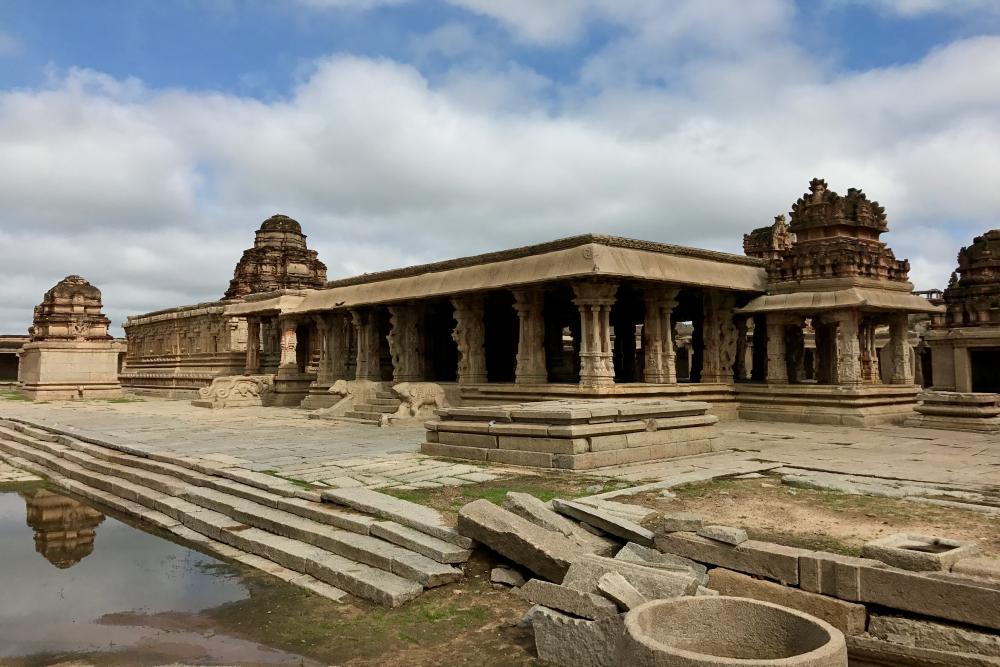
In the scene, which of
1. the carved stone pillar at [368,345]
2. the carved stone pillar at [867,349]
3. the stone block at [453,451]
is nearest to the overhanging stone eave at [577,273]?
→ the carved stone pillar at [368,345]

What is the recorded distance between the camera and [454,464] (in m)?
9.38

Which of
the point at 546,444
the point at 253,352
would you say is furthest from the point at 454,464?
the point at 253,352

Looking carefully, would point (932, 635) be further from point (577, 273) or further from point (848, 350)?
point (848, 350)

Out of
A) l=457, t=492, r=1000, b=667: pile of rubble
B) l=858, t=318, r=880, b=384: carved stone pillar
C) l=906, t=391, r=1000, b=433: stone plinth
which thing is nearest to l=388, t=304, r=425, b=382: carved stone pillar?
l=858, t=318, r=880, b=384: carved stone pillar

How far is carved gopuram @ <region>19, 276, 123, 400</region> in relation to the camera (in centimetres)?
2752

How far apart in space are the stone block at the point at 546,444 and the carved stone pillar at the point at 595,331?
490cm

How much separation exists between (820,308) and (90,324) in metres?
27.1

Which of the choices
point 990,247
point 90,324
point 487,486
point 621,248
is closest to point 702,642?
point 487,486

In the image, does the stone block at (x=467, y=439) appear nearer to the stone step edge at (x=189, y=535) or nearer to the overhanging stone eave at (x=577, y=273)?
the stone step edge at (x=189, y=535)

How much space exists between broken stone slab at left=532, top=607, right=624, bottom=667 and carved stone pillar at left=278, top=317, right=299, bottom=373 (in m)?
21.1

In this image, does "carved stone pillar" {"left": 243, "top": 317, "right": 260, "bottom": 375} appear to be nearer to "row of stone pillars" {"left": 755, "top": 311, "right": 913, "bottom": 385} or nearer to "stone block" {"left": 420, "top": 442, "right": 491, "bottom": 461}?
"stone block" {"left": 420, "top": 442, "right": 491, "bottom": 461}

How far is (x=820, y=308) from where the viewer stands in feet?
49.2

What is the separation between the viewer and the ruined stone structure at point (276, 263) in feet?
116

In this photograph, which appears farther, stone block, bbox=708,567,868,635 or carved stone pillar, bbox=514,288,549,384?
carved stone pillar, bbox=514,288,549,384
